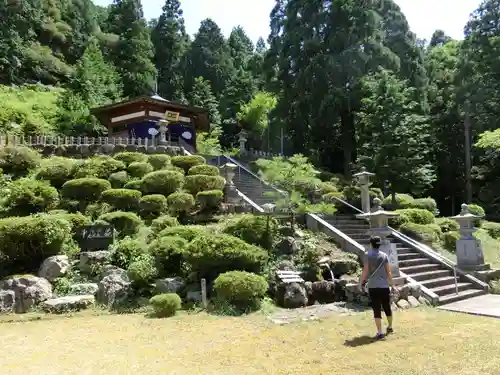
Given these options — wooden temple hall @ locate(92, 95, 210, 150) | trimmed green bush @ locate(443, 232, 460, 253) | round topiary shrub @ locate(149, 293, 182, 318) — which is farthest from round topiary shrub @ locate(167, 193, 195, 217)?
wooden temple hall @ locate(92, 95, 210, 150)

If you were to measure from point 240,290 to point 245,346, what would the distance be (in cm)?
220

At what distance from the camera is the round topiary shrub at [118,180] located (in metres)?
15.3

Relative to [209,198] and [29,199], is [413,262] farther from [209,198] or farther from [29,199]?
[29,199]

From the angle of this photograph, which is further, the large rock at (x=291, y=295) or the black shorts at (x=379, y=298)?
the large rock at (x=291, y=295)

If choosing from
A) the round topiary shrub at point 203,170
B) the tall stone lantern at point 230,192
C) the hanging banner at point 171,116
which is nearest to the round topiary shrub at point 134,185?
the round topiary shrub at point 203,170

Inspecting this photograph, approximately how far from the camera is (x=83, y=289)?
30.3 ft

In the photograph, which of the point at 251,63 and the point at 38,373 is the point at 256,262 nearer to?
the point at 38,373

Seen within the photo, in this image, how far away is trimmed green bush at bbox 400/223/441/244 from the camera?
45.6ft

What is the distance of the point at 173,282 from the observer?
901 centimetres

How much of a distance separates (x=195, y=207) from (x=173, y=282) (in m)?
5.45

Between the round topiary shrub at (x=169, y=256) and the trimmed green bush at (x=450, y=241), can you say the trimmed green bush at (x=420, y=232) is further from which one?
the round topiary shrub at (x=169, y=256)

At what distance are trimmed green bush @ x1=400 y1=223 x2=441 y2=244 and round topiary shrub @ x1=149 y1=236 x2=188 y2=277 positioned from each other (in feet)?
27.0

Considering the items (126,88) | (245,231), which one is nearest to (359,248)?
(245,231)

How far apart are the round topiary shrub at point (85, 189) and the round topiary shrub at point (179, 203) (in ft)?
8.22
